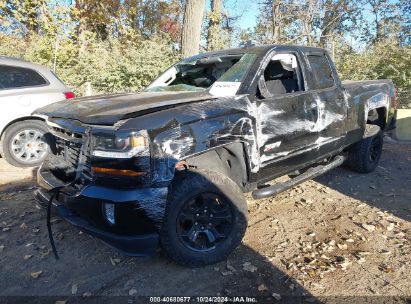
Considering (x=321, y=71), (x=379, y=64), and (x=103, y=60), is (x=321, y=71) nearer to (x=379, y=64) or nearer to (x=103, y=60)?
(x=103, y=60)

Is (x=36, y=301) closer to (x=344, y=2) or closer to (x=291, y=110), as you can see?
(x=291, y=110)

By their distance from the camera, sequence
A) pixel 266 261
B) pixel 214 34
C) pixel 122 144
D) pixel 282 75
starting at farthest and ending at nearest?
pixel 214 34, pixel 282 75, pixel 266 261, pixel 122 144

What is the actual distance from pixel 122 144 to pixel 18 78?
4489 mm

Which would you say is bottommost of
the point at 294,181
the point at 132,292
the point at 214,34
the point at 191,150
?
the point at 132,292

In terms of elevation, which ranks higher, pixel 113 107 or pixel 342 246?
pixel 113 107

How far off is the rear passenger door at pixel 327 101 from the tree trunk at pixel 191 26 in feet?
19.5

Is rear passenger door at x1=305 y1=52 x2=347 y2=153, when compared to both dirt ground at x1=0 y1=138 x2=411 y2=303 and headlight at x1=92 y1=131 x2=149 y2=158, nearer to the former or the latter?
dirt ground at x1=0 y1=138 x2=411 y2=303

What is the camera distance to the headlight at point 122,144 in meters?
2.45

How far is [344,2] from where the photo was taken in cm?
1880

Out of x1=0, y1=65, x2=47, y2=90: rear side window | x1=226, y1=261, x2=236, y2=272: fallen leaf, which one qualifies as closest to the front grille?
x1=226, y1=261, x2=236, y2=272: fallen leaf

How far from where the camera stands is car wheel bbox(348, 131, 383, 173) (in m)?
5.16

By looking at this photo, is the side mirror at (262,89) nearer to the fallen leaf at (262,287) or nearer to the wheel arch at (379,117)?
the fallen leaf at (262,287)

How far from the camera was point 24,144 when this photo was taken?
588 cm

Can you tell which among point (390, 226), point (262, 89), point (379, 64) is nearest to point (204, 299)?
point (262, 89)
